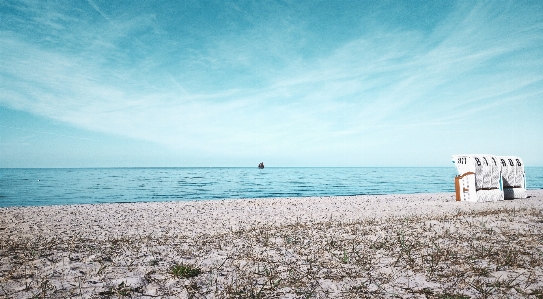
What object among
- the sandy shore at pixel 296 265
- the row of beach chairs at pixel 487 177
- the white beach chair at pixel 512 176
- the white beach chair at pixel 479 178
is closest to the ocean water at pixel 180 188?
the white beach chair at pixel 512 176

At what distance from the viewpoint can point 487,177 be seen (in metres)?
18.5

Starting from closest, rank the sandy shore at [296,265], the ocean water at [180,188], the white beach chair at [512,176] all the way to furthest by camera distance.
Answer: the sandy shore at [296,265] → the white beach chair at [512,176] → the ocean water at [180,188]

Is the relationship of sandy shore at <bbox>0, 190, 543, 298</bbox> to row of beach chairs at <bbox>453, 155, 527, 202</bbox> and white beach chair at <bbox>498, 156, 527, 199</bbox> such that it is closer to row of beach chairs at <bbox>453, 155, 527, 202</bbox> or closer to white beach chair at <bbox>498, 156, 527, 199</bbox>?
row of beach chairs at <bbox>453, 155, 527, 202</bbox>

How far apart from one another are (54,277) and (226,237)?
4.10 meters

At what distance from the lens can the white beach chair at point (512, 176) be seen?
63.8ft

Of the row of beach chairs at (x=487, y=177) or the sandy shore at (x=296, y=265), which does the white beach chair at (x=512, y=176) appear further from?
the sandy shore at (x=296, y=265)

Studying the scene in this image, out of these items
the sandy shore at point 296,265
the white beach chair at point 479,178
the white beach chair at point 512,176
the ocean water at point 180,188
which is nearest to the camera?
the sandy shore at point 296,265

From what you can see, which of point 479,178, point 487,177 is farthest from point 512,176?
point 479,178

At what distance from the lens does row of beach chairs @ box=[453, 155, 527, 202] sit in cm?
1819

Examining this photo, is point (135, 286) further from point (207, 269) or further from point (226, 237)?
point (226, 237)

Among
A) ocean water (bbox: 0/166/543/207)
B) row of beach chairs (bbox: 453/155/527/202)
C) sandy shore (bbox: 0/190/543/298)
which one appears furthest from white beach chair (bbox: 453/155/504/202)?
ocean water (bbox: 0/166/543/207)

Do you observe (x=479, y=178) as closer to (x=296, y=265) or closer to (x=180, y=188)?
(x=296, y=265)

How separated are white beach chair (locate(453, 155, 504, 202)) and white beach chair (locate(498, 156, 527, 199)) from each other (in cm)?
92

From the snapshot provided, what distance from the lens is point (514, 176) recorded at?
1989cm
